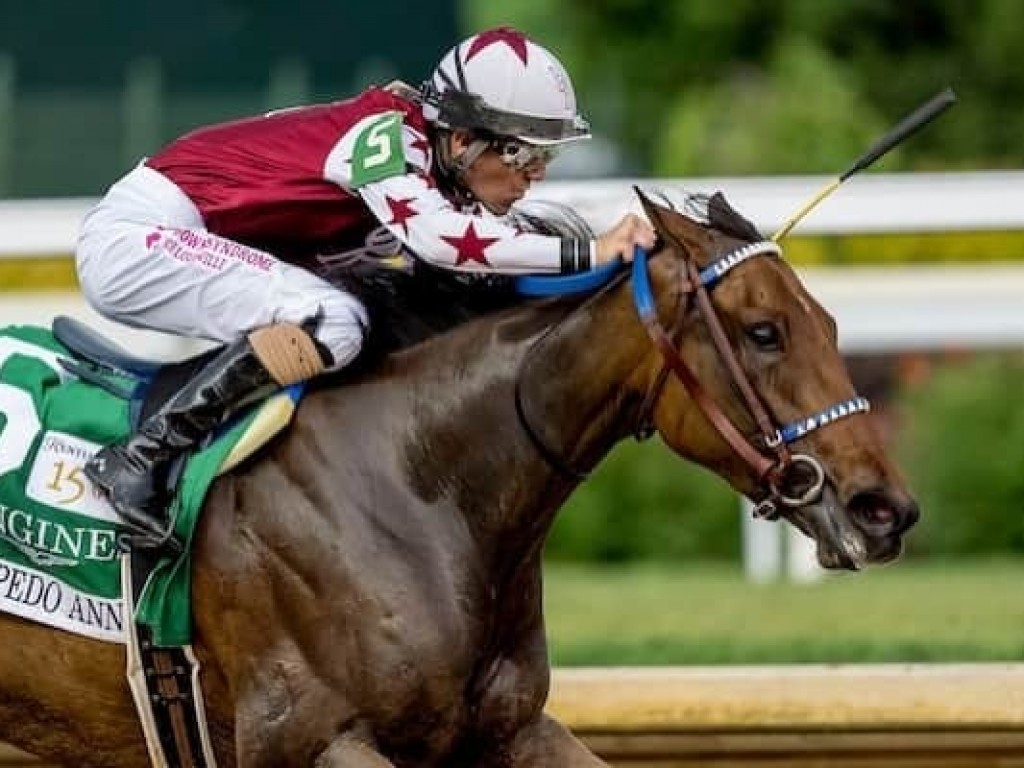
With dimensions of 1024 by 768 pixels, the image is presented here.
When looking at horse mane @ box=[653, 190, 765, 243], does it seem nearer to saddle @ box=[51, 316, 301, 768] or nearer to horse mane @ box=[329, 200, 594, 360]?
horse mane @ box=[329, 200, 594, 360]

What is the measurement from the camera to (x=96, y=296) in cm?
584

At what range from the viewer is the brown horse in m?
5.34

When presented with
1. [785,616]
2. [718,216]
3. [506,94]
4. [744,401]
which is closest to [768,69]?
[785,616]

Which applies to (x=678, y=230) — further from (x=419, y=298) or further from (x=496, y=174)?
(x=419, y=298)

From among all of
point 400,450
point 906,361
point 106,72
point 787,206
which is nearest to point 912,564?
point 906,361

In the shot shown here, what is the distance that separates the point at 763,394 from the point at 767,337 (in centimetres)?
11

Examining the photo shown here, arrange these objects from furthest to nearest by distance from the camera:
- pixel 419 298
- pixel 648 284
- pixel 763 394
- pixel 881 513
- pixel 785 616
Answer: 1. pixel 785 616
2. pixel 419 298
3. pixel 648 284
4. pixel 763 394
5. pixel 881 513

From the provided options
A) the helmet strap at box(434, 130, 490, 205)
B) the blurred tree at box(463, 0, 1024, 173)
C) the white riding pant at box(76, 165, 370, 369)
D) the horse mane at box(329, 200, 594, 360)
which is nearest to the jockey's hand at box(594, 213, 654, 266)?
the horse mane at box(329, 200, 594, 360)

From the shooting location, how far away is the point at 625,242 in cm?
550

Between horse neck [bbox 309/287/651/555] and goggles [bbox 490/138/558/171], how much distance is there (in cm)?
29

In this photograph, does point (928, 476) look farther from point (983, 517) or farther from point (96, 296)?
point (96, 296)

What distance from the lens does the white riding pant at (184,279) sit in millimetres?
5613

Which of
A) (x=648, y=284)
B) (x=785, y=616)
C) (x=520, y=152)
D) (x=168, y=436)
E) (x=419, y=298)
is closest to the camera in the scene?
(x=648, y=284)

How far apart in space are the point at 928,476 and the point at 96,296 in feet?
23.6
